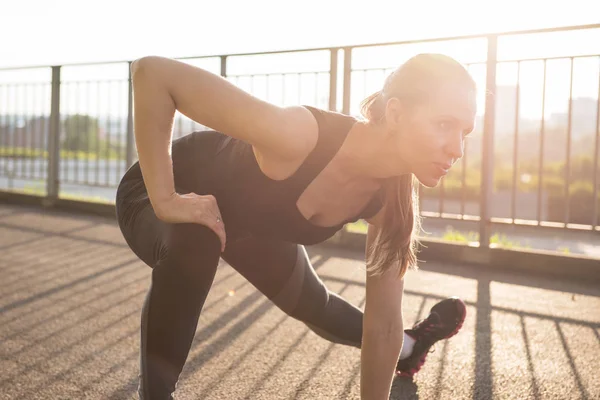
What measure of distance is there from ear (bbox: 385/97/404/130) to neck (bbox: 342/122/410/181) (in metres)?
0.05

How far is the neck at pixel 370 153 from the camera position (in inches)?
69.3

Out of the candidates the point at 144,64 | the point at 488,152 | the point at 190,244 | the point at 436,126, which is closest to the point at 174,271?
the point at 190,244

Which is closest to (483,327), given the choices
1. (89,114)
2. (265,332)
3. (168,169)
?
(265,332)

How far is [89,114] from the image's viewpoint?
8.41 meters

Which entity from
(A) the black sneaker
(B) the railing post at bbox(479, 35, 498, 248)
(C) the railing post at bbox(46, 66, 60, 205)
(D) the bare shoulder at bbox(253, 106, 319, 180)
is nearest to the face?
(D) the bare shoulder at bbox(253, 106, 319, 180)

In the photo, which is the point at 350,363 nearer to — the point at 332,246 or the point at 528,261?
the point at 528,261

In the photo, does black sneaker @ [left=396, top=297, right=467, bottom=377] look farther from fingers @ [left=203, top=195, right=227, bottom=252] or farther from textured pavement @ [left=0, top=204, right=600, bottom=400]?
fingers @ [left=203, top=195, right=227, bottom=252]

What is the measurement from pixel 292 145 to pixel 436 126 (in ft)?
1.28

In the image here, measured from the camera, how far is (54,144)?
8.12 metres

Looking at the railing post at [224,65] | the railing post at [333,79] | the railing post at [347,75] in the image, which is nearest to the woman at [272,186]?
the railing post at [347,75]

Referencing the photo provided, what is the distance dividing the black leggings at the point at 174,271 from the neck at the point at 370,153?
468 millimetres

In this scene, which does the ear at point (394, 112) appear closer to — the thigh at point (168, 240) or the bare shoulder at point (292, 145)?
the bare shoulder at point (292, 145)

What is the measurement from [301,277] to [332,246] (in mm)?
3538

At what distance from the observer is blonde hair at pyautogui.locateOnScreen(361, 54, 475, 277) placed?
163 centimetres
